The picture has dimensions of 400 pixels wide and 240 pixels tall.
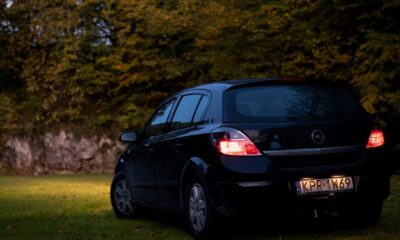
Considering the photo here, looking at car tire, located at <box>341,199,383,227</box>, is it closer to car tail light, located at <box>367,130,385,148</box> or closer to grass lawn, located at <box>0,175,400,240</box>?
grass lawn, located at <box>0,175,400,240</box>

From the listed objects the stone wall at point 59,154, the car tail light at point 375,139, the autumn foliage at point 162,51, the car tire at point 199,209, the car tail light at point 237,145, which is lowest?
the stone wall at point 59,154

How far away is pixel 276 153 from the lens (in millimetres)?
6629

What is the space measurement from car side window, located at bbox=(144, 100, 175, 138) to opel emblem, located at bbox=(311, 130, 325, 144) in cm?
226

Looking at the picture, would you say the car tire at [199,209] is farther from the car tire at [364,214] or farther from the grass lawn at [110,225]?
the car tire at [364,214]

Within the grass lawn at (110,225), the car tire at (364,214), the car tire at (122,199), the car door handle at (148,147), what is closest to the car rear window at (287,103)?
the car tire at (364,214)

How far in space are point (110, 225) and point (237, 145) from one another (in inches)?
112

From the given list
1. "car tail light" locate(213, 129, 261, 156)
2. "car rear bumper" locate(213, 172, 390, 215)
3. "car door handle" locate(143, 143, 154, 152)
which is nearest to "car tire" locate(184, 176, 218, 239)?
"car rear bumper" locate(213, 172, 390, 215)

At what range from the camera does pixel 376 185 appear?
22.7 feet

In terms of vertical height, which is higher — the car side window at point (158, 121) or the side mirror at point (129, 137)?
the car side window at point (158, 121)

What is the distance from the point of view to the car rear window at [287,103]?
272 inches

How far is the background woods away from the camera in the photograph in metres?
18.4

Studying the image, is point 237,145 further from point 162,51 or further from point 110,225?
point 162,51

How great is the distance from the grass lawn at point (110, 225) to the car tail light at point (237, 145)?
36.1 inches

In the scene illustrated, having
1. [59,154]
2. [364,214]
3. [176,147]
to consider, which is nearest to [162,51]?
[59,154]
